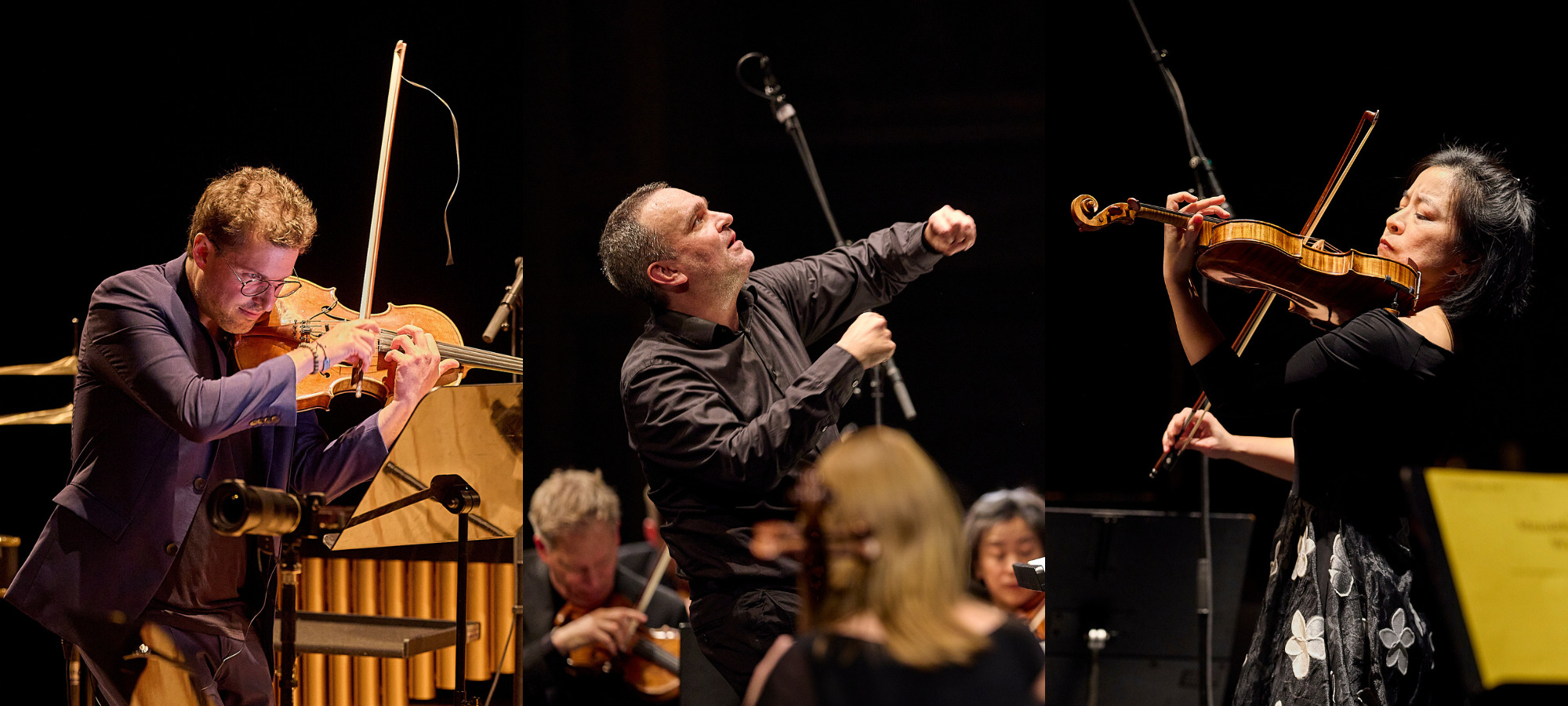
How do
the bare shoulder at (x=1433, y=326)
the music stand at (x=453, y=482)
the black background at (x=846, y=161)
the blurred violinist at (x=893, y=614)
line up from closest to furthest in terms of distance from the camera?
the blurred violinist at (x=893, y=614) → the bare shoulder at (x=1433, y=326) → the black background at (x=846, y=161) → the music stand at (x=453, y=482)

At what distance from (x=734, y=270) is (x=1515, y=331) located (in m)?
1.85

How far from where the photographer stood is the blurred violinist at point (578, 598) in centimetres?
350

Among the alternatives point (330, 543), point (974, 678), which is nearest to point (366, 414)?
point (330, 543)

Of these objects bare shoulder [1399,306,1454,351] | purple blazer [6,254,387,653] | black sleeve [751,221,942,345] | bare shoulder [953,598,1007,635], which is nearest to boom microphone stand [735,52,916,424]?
black sleeve [751,221,942,345]

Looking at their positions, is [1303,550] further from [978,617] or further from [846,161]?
[846,161]

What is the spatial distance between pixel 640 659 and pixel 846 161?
1523 millimetres

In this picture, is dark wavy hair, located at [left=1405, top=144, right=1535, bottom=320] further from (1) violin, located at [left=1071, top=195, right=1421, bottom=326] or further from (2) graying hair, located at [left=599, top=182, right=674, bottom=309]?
(2) graying hair, located at [left=599, top=182, right=674, bottom=309]

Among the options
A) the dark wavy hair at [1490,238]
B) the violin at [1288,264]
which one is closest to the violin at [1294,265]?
the violin at [1288,264]

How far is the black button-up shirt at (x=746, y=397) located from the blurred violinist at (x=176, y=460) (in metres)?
0.82

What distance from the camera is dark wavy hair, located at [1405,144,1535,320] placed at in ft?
9.04

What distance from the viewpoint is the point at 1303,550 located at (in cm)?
268

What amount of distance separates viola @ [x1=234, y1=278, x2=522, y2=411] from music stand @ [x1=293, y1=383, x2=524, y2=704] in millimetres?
131

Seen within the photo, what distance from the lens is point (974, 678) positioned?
1843 mm

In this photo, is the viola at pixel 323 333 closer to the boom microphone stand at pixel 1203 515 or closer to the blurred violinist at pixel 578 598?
the blurred violinist at pixel 578 598
